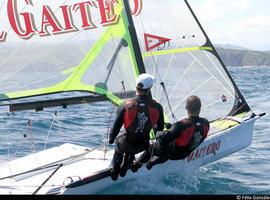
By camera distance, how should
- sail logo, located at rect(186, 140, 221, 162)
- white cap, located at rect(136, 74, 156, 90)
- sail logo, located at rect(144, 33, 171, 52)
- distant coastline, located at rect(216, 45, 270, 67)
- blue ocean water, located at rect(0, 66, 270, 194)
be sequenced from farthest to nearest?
distant coastline, located at rect(216, 45, 270, 67) → sail logo, located at rect(144, 33, 171, 52) → sail logo, located at rect(186, 140, 221, 162) → blue ocean water, located at rect(0, 66, 270, 194) → white cap, located at rect(136, 74, 156, 90)

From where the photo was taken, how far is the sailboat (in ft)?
21.6

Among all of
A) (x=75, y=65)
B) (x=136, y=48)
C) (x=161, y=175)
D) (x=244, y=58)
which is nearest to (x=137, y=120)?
(x=161, y=175)

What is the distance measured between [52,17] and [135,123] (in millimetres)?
2296

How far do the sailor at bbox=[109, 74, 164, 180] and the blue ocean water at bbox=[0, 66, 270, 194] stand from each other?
69cm

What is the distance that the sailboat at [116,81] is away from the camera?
660cm

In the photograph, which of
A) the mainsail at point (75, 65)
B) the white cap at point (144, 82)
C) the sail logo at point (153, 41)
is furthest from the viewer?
the sail logo at point (153, 41)

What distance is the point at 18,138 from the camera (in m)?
10.2

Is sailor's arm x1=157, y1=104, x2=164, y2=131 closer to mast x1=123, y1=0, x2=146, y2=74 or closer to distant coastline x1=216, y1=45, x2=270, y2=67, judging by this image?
mast x1=123, y1=0, x2=146, y2=74

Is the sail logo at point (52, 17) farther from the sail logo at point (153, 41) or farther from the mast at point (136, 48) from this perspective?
the sail logo at point (153, 41)

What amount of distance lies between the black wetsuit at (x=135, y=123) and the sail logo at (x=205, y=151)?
3.81 feet

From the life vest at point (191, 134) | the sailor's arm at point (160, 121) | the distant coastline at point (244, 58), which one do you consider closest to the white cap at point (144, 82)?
the sailor's arm at point (160, 121)

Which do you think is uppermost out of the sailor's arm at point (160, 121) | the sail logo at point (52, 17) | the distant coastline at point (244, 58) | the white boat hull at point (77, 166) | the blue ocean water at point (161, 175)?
the sail logo at point (52, 17)

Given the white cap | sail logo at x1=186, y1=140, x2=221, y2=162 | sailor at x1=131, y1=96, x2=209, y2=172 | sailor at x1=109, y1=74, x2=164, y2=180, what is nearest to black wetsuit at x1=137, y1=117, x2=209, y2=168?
sailor at x1=131, y1=96, x2=209, y2=172

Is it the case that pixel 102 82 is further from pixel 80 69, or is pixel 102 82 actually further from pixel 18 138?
pixel 18 138
